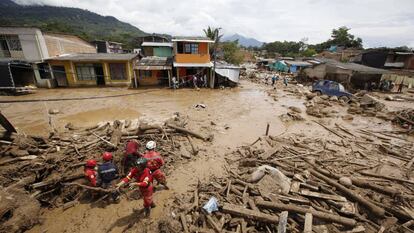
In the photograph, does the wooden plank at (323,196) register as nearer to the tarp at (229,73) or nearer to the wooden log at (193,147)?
the wooden log at (193,147)

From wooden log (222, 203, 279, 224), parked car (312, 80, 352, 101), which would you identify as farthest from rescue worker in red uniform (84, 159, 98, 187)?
parked car (312, 80, 352, 101)

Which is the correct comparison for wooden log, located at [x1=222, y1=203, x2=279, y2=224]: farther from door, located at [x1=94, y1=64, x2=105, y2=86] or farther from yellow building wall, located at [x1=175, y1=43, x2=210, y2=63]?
door, located at [x1=94, y1=64, x2=105, y2=86]

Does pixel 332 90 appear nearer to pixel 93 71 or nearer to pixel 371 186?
pixel 371 186

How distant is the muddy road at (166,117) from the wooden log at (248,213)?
62.3 inches

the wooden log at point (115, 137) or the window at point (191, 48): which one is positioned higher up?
the window at point (191, 48)

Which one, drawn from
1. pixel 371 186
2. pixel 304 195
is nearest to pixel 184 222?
pixel 304 195

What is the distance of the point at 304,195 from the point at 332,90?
18.3 m

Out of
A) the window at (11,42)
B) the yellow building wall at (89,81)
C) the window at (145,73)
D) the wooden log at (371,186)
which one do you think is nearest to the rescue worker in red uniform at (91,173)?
the wooden log at (371,186)

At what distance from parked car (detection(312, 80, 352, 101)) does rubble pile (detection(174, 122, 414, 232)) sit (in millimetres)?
12191

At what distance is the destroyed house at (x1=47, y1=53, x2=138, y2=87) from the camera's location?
21469 mm

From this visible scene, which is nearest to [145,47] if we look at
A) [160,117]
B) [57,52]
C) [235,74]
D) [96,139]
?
[57,52]

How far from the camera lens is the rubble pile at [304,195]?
4.34 metres

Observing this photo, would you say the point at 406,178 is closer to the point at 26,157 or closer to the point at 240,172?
the point at 240,172

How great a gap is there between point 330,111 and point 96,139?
16.8 metres
